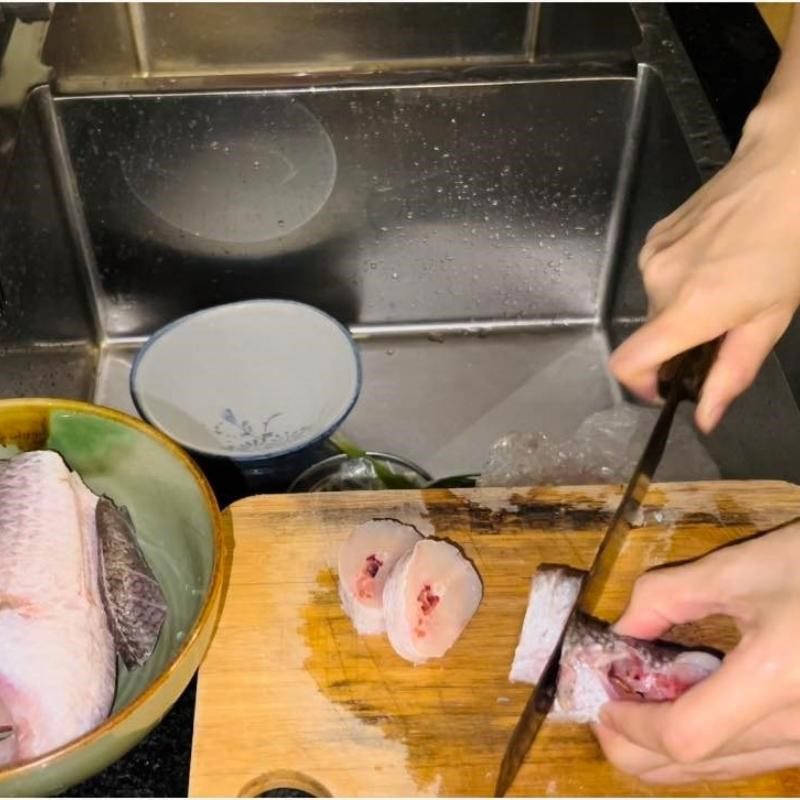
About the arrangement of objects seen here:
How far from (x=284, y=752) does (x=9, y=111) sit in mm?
735

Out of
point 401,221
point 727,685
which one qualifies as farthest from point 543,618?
point 401,221

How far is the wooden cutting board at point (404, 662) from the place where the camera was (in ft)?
2.40

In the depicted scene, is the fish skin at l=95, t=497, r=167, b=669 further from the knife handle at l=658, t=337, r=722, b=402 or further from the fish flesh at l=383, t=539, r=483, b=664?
the knife handle at l=658, t=337, r=722, b=402

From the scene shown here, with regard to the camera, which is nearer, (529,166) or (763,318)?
(763,318)

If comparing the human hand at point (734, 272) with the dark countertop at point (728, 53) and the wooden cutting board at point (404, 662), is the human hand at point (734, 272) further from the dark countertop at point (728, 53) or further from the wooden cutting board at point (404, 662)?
the dark countertop at point (728, 53)

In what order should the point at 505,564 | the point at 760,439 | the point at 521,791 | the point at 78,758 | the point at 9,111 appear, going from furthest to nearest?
the point at 9,111 → the point at 760,439 → the point at 505,564 → the point at 521,791 → the point at 78,758

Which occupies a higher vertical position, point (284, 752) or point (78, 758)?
point (78, 758)

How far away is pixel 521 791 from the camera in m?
0.73

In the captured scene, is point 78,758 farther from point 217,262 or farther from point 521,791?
point 217,262

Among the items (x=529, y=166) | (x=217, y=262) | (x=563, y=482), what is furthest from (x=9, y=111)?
(x=563, y=482)

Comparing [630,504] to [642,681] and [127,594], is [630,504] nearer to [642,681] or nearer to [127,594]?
[642,681]

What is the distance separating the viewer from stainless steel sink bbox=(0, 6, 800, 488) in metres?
1.17

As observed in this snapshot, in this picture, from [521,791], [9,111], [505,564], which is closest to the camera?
[521,791]

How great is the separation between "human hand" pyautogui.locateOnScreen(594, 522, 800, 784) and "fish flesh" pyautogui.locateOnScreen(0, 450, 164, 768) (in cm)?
34
